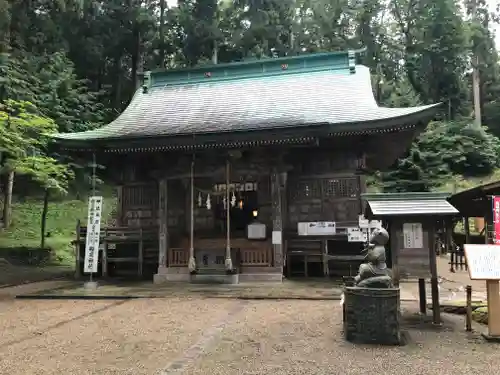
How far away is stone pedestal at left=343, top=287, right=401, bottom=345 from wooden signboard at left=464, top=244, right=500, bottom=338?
47.2 inches

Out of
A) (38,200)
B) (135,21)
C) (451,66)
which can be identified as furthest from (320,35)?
(38,200)

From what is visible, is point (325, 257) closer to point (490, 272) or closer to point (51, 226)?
point (490, 272)

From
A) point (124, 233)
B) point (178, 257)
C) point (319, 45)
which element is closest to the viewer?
point (178, 257)

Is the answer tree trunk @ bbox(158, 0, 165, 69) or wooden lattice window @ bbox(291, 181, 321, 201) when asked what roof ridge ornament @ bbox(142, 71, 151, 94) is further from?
tree trunk @ bbox(158, 0, 165, 69)

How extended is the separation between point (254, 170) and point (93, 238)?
487 centimetres

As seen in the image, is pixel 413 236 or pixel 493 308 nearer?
pixel 493 308

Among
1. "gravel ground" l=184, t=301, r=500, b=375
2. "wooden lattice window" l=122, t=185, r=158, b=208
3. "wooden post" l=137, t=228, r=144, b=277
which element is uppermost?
"wooden lattice window" l=122, t=185, r=158, b=208

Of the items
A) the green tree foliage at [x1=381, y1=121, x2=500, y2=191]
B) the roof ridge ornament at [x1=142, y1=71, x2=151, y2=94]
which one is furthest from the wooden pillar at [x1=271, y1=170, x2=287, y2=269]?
the green tree foliage at [x1=381, y1=121, x2=500, y2=191]

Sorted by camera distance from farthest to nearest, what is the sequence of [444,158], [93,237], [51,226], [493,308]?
[444,158], [51,226], [93,237], [493,308]

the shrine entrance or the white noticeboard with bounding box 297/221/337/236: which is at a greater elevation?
the shrine entrance

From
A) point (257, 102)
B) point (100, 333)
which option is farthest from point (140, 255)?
point (100, 333)

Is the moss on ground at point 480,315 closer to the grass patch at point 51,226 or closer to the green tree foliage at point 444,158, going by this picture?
the grass patch at point 51,226

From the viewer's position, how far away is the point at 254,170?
12.3 m

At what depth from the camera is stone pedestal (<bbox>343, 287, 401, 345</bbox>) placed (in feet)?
17.8
